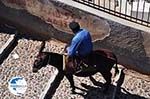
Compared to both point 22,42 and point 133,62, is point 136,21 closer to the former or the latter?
point 133,62

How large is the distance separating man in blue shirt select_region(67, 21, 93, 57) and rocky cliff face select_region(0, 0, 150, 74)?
3.81 feet

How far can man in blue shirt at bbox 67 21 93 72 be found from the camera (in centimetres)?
1142

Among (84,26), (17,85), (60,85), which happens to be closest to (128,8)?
(84,26)

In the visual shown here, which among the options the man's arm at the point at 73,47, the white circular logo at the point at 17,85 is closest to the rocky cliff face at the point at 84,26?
the man's arm at the point at 73,47

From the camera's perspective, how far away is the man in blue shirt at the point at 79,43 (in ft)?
37.4

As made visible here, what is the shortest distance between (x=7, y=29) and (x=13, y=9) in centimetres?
66

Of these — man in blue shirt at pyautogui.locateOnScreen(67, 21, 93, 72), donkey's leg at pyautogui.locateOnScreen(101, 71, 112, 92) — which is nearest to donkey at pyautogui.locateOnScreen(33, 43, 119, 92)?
donkey's leg at pyautogui.locateOnScreen(101, 71, 112, 92)

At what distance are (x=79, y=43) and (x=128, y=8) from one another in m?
2.24

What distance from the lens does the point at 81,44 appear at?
37.6 feet

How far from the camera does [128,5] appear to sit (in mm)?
12961

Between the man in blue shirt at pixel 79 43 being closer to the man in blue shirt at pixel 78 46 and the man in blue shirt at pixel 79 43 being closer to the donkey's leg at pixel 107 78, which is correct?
the man in blue shirt at pixel 78 46

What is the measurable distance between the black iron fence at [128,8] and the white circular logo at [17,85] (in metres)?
2.51

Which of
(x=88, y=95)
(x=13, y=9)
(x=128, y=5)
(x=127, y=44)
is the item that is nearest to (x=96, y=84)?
(x=88, y=95)

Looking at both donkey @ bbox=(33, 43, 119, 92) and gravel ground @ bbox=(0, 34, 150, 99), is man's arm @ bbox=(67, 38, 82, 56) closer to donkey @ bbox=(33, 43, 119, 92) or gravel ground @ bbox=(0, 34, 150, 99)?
donkey @ bbox=(33, 43, 119, 92)
